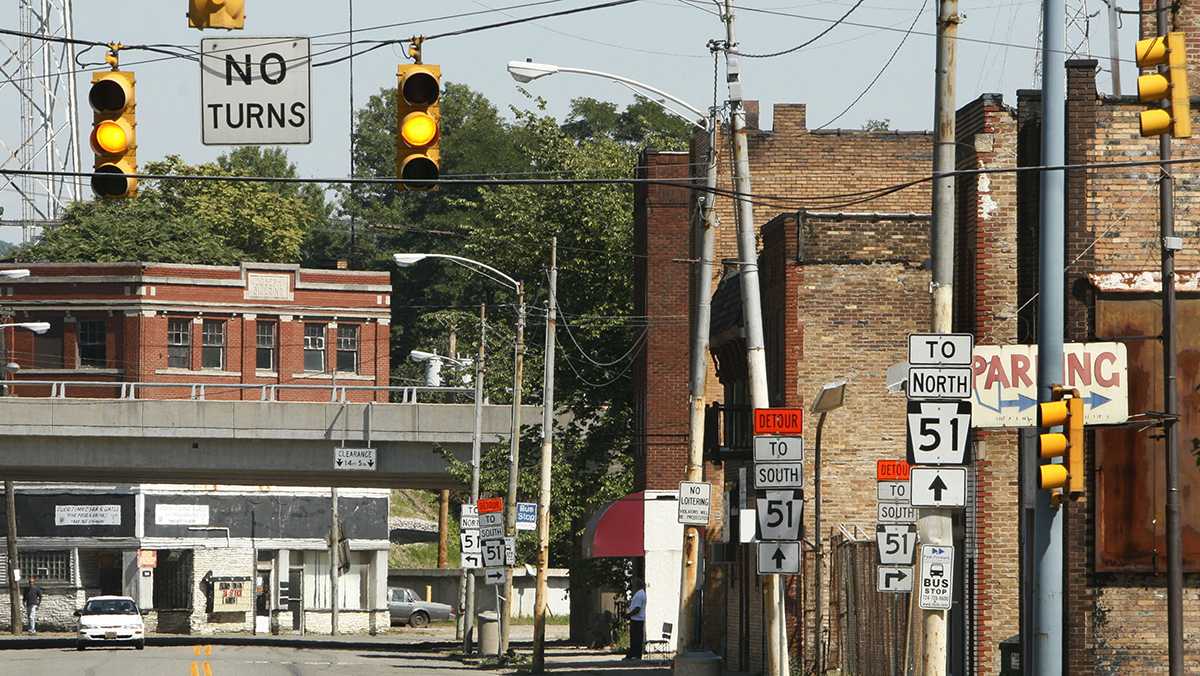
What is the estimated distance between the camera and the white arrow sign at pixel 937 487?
17.7m

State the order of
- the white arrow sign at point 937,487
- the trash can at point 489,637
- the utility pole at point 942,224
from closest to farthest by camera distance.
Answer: the white arrow sign at point 937,487, the utility pole at point 942,224, the trash can at point 489,637

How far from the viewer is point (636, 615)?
43.5 metres

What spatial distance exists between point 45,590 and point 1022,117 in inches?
2126

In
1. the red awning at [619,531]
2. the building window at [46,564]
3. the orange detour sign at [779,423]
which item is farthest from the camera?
the building window at [46,564]

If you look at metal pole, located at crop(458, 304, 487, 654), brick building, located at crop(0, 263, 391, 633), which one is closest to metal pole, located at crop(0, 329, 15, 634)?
brick building, located at crop(0, 263, 391, 633)

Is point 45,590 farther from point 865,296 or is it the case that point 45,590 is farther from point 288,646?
point 865,296

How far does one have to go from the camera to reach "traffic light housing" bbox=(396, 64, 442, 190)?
16.4m

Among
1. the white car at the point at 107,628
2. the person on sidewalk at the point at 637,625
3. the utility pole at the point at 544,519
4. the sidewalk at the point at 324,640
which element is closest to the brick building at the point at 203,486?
the sidewalk at the point at 324,640

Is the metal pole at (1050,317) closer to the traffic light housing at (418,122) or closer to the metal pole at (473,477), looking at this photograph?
the traffic light housing at (418,122)

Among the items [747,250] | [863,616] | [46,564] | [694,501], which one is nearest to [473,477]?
[863,616]

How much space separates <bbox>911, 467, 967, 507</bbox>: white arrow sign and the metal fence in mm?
8204

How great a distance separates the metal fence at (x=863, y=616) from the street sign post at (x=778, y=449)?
382cm

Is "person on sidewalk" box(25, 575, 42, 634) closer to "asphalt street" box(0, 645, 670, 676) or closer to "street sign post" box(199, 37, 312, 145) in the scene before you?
"asphalt street" box(0, 645, 670, 676)

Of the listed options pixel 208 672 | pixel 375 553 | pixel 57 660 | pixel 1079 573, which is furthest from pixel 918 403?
pixel 375 553
